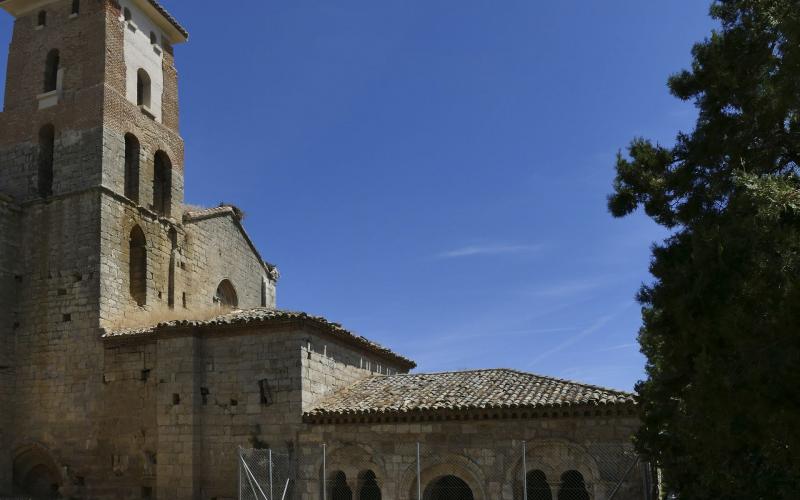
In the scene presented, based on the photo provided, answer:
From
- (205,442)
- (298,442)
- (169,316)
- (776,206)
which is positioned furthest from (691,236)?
(169,316)

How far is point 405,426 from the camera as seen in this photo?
614 inches

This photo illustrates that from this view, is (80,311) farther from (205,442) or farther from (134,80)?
(134,80)

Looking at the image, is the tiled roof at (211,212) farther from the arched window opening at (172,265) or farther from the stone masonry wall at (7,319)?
the stone masonry wall at (7,319)

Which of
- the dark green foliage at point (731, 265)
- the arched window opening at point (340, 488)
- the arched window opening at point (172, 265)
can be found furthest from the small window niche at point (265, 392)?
the dark green foliage at point (731, 265)

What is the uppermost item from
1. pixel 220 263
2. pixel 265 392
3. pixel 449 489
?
pixel 220 263

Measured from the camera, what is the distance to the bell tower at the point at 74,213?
1823cm

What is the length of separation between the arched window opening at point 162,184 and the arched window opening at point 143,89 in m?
1.49

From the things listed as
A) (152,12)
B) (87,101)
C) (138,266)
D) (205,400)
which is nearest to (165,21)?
(152,12)

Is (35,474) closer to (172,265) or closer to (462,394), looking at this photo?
(172,265)

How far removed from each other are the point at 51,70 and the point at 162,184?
13.9ft

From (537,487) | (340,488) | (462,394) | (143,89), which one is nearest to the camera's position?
(462,394)

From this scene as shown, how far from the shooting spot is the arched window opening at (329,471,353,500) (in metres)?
16.2

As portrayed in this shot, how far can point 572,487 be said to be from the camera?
15633 mm

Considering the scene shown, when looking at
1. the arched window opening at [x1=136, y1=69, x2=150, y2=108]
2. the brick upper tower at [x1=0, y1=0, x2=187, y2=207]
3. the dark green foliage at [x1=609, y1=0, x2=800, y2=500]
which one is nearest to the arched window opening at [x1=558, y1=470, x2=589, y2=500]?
the dark green foliage at [x1=609, y1=0, x2=800, y2=500]
